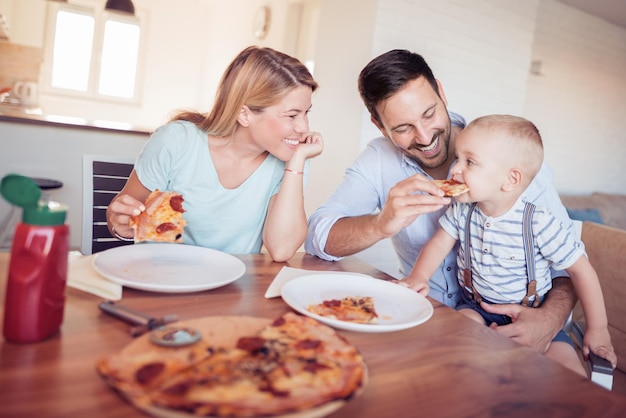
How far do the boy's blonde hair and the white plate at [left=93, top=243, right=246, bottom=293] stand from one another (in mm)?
972

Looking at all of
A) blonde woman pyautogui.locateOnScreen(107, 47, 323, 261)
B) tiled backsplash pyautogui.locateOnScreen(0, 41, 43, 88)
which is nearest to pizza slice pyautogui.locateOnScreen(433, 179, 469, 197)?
blonde woman pyautogui.locateOnScreen(107, 47, 323, 261)

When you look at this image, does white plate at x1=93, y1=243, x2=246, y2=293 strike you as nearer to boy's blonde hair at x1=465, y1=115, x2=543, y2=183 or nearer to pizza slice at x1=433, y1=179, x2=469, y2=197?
pizza slice at x1=433, y1=179, x2=469, y2=197

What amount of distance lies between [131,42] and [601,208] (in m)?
7.92

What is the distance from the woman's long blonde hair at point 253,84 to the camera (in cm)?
188

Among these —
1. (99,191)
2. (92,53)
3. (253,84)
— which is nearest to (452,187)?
(253,84)

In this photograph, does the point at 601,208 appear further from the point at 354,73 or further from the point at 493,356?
the point at 493,356

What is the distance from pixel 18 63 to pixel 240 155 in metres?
7.61

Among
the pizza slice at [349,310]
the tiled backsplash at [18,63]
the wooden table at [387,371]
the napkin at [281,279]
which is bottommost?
the wooden table at [387,371]

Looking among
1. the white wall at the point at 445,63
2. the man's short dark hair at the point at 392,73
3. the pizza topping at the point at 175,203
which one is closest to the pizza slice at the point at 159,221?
the pizza topping at the point at 175,203

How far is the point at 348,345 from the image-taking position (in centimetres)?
86

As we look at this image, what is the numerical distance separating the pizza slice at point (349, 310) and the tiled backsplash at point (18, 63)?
846cm

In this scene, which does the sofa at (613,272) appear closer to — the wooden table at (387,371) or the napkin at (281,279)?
the wooden table at (387,371)

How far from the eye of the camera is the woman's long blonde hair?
188 cm

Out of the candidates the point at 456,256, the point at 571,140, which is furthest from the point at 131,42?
the point at 456,256
